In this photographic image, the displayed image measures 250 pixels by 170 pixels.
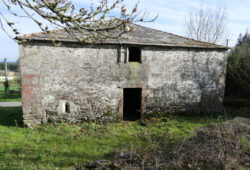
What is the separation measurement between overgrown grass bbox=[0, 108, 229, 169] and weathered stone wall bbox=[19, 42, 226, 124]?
2.20 feet

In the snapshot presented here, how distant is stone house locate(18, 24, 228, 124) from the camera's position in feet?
23.2

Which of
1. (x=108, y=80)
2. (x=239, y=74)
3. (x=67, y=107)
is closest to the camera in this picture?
(x=67, y=107)

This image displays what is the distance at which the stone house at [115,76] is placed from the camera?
7082 millimetres

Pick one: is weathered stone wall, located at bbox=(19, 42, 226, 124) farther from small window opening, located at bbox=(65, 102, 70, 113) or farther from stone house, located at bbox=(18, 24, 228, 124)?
small window opening, located at bbox=(65, 102, 70, 113)

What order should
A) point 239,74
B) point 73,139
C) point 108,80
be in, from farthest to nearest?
point 239,74 → point 108,80 → point 73,139

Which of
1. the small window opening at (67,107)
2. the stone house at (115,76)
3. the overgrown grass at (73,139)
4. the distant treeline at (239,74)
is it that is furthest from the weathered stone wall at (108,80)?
the distant treeline at (239,74)

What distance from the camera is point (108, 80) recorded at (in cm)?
777

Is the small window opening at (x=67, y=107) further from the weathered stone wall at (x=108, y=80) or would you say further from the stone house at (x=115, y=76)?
the weathered stone wall at (x=108, y=80)

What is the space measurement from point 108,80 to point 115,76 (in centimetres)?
37

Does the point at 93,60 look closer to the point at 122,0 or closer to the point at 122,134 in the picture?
the point at 122,134

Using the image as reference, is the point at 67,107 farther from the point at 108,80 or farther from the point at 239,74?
the point at 239,74

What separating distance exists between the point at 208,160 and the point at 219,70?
6980 millimetres

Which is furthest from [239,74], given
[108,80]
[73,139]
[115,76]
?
[73,139]

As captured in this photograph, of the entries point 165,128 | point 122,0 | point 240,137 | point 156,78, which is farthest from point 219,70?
A: point 122,0
